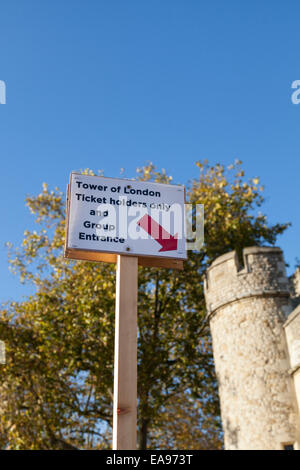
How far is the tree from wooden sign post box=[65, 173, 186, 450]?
11256 millimetres

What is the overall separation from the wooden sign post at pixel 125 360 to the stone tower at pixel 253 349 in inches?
337

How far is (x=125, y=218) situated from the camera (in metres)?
3.40

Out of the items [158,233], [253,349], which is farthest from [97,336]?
[158,233]

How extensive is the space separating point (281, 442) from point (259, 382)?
128 cm

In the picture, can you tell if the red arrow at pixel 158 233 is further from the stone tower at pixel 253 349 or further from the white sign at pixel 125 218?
the stone tower at pixel 253 349

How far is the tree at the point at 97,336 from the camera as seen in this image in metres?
15.2

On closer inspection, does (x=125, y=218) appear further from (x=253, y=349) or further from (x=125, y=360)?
(x=253, y=349)

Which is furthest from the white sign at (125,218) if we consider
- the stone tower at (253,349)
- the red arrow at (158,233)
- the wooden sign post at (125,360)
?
the stone tower at (253,349)

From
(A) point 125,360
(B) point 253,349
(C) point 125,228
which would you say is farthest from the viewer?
(B) point 253,349

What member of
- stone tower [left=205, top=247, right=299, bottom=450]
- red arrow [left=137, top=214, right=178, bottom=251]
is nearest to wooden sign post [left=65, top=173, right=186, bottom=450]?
red arrow [left=137, top=214, right=178, bottom=251]

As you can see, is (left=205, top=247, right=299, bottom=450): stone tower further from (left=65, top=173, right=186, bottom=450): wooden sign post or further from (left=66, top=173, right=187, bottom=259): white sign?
(left=66, top=173, right=187, bottom=259): white sign

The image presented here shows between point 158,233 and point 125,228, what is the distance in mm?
233

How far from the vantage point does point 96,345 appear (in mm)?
15883
